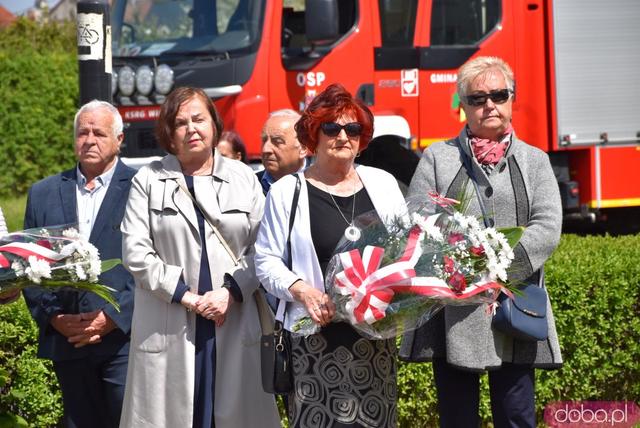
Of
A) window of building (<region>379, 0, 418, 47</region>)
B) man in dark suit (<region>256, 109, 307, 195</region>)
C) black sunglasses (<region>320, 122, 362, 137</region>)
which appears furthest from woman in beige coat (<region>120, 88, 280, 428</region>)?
window of building (<region>379, 0, 418, 47</region>)

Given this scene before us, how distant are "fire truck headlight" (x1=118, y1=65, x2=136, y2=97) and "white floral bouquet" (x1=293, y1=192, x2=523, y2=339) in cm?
602

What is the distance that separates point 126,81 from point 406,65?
254cm

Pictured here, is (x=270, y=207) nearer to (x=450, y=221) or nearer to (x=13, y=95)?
(x=450, y=221)

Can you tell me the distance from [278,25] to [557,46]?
3001mm

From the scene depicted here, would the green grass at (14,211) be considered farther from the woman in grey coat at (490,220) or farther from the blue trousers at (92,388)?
the woman in grey coat at (490,220)

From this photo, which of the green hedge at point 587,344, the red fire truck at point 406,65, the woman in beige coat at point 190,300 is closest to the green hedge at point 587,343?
the green hedge at point 587,344

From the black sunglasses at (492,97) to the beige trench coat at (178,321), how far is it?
109 centimetres

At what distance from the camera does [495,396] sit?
465cm

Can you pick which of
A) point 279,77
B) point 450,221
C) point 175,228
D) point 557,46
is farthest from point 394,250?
point 557,46

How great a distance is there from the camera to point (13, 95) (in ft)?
67.4

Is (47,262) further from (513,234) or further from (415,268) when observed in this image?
(513,234)

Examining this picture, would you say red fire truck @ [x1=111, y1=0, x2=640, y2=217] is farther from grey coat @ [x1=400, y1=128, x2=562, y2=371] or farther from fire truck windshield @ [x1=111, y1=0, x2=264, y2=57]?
grey coat @ [x1=400, y1=128, x2=562, y2=371]

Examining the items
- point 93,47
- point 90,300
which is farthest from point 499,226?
point 93,47

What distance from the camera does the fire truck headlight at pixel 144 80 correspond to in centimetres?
970
